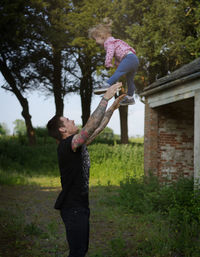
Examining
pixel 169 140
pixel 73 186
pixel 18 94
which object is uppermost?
pixel 18 94

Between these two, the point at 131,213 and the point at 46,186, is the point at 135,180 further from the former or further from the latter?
the point at 46,186

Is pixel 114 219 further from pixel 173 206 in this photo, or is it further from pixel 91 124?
pixel 91 124

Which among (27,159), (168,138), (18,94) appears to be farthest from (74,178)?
(18,94)

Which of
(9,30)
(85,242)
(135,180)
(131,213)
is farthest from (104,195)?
(85,242)

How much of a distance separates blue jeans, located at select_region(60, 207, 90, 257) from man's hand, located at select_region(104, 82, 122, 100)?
3.25ft

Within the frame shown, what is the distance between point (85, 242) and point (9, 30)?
9152 mm

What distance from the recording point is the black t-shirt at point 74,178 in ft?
8.68

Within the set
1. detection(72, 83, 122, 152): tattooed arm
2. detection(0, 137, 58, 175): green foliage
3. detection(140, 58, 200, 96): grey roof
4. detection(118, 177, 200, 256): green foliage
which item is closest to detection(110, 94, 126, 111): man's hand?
detection(72, 83, 122, 152): tattooed arm

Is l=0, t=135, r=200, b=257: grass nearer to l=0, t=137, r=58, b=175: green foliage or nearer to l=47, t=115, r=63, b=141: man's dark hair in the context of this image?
l=0, t=137, r=58, b=175: green foliage

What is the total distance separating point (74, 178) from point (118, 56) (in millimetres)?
1065

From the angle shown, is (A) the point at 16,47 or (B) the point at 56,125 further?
(A) the point at 16,47

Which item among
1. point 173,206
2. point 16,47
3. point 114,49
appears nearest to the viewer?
point 114,49

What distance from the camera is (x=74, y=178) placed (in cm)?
270

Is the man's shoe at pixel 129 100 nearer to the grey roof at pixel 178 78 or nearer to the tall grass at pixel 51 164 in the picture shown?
the grey roof at pixel 178 78
